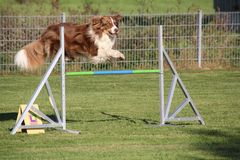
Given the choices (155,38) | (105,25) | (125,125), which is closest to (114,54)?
(105,25)

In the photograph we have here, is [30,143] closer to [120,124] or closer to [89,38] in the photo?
[120,124]

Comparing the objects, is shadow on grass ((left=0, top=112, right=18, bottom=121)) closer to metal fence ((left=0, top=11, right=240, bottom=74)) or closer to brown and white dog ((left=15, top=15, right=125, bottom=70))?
brown and white dog ((left=15, top=15, right=125, bottom=70))

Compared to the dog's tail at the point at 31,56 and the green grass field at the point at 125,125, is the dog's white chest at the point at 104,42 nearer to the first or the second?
the dog's tail at the point at 31,56

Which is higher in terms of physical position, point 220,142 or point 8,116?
point 220,142

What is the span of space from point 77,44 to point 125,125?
1.73 metres

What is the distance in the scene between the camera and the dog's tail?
11172 millimetres

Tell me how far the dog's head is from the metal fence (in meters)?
6.87

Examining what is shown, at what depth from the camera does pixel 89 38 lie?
11.5 m

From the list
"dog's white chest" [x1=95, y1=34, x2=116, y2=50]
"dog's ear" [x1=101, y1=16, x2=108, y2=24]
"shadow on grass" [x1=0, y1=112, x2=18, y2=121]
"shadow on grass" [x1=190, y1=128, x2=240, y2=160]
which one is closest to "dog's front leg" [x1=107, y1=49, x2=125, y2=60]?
"dog's white chest" [x1=95, y1=34, x2=116, y2=50]

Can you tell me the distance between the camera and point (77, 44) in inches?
449

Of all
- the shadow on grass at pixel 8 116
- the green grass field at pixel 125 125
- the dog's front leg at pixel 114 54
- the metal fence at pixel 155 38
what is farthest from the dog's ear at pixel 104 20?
the metal fence at pixel 155 38

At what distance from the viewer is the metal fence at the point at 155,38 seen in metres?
18.5

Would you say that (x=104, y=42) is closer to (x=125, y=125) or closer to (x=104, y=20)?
(x=104, y=20)

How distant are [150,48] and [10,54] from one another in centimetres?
388
